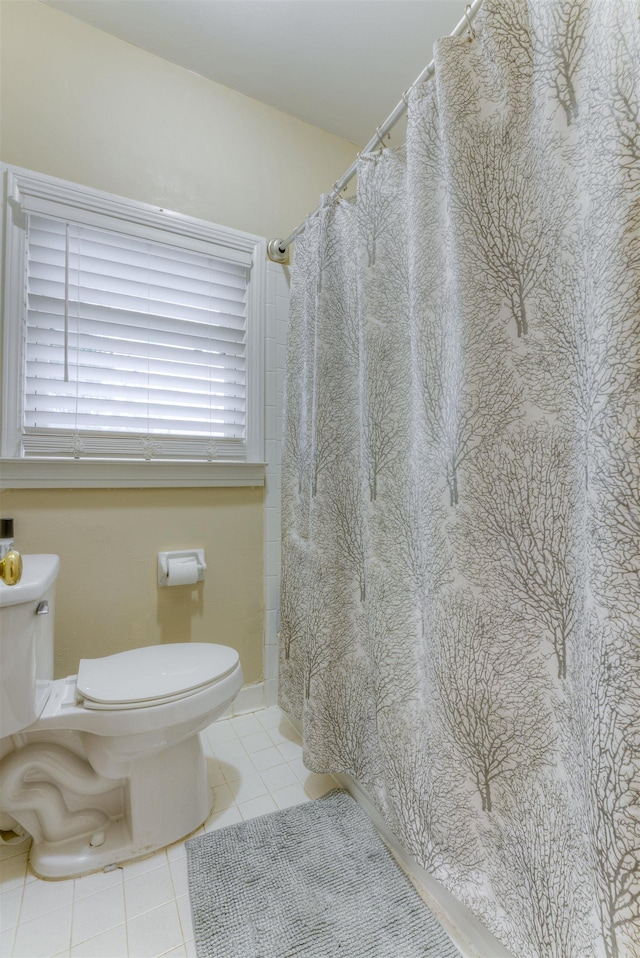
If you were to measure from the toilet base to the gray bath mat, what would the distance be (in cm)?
8

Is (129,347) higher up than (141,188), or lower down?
lower down

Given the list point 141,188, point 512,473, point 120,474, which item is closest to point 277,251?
point 141,188

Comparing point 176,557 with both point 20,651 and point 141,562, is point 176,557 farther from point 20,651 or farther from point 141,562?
point 20,651

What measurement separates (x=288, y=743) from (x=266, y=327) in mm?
1591

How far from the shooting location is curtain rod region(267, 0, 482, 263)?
2.65 feet

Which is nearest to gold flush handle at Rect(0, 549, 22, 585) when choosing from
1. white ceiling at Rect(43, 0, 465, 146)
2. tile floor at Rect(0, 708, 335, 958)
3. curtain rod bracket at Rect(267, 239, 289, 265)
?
tile floor at Rect(0, 708, 335, 958)

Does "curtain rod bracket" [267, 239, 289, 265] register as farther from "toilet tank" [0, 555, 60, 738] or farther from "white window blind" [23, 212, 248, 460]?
"toilet tank" [0, 555, 60, 738]

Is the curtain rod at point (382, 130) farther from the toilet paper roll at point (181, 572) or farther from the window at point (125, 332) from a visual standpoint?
the toilet paper roll at point (181, 572)

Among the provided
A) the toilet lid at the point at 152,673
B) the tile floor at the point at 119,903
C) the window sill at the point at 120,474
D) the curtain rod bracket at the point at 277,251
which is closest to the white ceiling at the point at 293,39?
the curtain rod bracket at the point at 277,251

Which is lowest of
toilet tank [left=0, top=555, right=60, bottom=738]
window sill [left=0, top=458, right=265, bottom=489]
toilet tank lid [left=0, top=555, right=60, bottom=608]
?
toilet tank [left=0, top=555, right=60, bottom=738]

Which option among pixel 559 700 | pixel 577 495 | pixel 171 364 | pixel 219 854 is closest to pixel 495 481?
pixel 577 495

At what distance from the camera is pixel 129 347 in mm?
1470

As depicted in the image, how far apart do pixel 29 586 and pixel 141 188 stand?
139 cm

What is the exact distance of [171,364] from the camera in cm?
154
